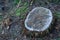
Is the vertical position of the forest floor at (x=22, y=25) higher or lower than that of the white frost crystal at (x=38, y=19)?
lower

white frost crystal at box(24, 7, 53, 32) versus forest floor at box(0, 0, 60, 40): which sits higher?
white frost crystal at box(24, 7, 53, 32)

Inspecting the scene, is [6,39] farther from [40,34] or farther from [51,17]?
[51,17]

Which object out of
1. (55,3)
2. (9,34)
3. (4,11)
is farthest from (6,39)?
(55,3)

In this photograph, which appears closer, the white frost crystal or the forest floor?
the white frost crystal

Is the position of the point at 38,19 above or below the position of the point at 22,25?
above

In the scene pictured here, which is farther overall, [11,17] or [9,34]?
[11,17]

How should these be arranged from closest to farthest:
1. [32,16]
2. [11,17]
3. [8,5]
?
[32,16] < [11,17] < [8,5]

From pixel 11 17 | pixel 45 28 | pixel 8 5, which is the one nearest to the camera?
pixel 45 28

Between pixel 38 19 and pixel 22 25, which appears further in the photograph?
pixel 22 25
